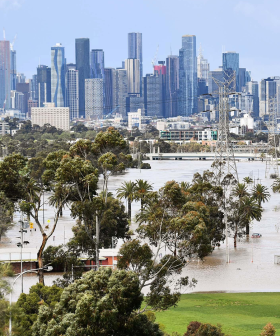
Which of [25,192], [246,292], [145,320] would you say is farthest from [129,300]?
[246,292]

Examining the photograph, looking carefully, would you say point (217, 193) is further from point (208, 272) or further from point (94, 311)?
point (94, 311)

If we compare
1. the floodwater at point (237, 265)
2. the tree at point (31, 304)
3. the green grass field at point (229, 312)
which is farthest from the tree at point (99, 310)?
the floodwater at point (237, 265)

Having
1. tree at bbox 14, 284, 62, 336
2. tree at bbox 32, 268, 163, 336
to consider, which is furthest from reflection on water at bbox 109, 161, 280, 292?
tree at bbox 32, 268, 163, 336

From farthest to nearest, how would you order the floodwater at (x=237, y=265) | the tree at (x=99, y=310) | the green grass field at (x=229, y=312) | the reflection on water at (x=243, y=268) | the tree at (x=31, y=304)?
the reflection on water at (x=243, y=268) < the floodwater at (x=237, y=265) < the green grass field at (x=229, y=312) < the tree at (x=31, y=304) < the tree at (x=99, y=310)

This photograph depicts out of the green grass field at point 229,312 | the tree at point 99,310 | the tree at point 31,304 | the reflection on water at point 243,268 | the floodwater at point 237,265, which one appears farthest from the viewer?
the reflection on water at point 243,268

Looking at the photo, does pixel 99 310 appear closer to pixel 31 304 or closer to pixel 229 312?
pixel 31 304

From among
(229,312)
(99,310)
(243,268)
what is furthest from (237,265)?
(99,310)

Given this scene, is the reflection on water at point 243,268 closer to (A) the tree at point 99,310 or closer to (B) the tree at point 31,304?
(B) the tree at point 31,304

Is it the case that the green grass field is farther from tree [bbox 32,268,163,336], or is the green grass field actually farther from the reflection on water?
tree [bbox 32,268,163,336]
